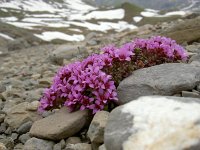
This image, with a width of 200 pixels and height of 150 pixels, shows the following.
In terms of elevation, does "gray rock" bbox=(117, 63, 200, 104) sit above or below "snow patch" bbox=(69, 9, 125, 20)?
above

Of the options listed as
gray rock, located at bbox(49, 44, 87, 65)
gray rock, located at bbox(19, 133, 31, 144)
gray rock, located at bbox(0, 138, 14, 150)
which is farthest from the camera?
gray rock, located at bbox(49, 44, 87, 65)

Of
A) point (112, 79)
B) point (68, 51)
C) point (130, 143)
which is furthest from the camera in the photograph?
point (68, 51)

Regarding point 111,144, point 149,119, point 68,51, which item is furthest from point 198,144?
point 68,51

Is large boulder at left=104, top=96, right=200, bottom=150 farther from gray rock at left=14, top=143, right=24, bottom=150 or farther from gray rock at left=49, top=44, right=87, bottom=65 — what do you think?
gray rock at left=49, top=44, right=87, bottom=65

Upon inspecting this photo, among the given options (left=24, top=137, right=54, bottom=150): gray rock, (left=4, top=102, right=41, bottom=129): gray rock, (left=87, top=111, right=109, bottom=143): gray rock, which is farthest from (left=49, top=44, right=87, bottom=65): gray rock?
(left=87, top=111, right=109, bottom=143): gray rock

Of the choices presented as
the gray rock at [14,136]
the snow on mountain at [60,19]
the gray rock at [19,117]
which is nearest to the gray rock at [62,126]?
the gray rock at [14,136]

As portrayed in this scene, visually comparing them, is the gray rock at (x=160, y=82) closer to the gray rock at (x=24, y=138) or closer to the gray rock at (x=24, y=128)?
the gray rock at (x=24, y=138)

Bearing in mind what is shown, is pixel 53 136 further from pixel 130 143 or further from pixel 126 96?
pixel 130 143
